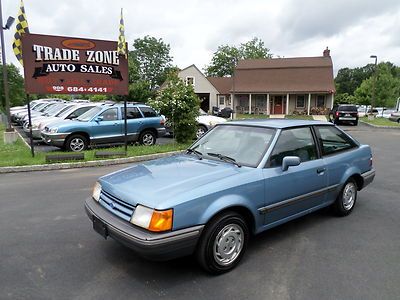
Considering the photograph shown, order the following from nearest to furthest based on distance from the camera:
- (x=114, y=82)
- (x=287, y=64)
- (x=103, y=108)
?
(x=114, y=82), (x=103, y=108), (x=287, y=64)

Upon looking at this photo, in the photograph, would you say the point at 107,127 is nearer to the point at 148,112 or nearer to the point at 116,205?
the point at 148,112

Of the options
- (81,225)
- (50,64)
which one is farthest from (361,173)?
(50,64)

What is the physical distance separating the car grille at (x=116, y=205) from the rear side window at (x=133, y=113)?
8814 mm

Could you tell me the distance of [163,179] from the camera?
345cm

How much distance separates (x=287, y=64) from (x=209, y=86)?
10.8 metres

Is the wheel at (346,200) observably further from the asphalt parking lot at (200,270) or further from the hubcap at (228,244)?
the hubcap at (228,244)

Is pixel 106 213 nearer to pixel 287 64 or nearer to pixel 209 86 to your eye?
pixel 287 64

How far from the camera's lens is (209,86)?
43781mm

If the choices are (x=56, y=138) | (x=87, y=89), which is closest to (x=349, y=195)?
(x=87, y=89)

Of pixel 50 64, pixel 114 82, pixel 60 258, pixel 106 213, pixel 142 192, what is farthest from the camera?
pixel 114 82

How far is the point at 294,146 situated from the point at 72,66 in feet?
27.2

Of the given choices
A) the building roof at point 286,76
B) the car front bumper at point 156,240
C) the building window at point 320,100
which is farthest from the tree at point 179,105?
the building window at point 320,100

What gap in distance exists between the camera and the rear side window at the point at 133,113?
1222 cm

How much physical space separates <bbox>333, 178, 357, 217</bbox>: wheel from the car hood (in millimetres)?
2177
